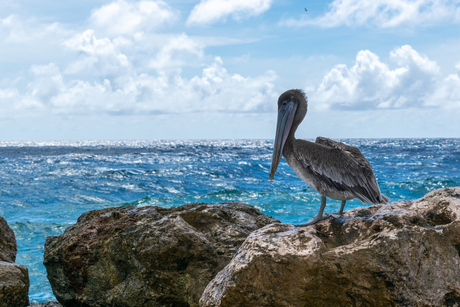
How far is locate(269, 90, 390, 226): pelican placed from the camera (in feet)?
12.6

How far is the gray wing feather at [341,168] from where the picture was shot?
12.6 feet

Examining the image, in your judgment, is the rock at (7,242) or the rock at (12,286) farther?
the rock at (7,242)

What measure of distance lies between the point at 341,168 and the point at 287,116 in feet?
2.70

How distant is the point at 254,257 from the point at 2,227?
4321 millimetres

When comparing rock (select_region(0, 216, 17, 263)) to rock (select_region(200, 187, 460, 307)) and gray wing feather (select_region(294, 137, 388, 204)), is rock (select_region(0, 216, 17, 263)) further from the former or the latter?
gray wing feather (select_region(294, 137, 388, 204))

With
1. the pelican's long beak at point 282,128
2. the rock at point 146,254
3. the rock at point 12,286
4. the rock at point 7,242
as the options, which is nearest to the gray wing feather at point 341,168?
the pelican's long beak at point 282,128

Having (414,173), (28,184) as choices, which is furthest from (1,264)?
(414,173)

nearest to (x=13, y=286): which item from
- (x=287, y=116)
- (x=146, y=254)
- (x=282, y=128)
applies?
(x=146, y=254)

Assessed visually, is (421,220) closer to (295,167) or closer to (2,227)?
(295,167)

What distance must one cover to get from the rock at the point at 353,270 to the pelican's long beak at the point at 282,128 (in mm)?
1484

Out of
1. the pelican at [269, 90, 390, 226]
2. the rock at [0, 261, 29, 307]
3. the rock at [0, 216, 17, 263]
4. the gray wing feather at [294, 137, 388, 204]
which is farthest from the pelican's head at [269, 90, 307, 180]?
the rock at [0, 216, 17, 263]

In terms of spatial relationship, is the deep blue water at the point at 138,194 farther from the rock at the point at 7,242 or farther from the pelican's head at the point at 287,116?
the pelican's head at the point at 287,116

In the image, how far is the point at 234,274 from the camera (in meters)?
2.79

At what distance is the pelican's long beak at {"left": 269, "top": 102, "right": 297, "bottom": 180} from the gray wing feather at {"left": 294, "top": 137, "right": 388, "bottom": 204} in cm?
19
